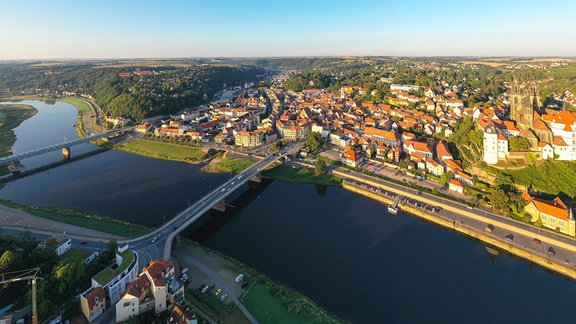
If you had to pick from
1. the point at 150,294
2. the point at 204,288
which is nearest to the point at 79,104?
the point at 204,288

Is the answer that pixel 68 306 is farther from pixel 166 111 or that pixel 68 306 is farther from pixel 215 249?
pixel 166 111

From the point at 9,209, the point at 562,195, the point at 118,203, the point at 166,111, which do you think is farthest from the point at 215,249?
the point at 166,111

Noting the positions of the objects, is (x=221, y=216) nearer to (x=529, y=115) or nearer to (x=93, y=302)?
(x=93, y=302)

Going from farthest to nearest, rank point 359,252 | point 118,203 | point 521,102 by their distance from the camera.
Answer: point 521,102, point 118,203, point 359,252

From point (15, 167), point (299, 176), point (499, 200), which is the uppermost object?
point (499, 200)

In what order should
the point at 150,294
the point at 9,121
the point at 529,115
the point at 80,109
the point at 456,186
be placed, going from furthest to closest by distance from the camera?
1. the point at 80,109
2. the point at 9,121
3. the point at 529,115
4. the point at 456,186
5. the point at 150,294
